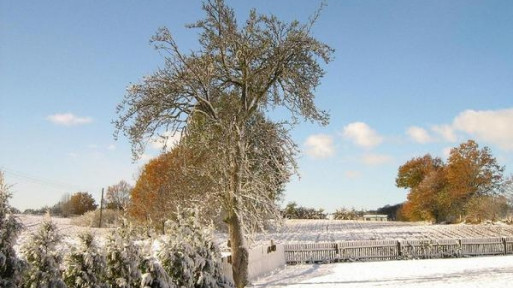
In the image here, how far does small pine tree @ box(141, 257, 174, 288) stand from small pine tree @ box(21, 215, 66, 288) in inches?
82.8

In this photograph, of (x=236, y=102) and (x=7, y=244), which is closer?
(x=7, y=244)

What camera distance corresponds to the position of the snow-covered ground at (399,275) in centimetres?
1688

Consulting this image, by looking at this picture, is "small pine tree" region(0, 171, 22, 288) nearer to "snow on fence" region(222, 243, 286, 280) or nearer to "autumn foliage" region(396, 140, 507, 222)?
"snow on fence" region(222, 243, 286, 280)

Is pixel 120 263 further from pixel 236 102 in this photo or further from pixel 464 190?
pixel 464 190

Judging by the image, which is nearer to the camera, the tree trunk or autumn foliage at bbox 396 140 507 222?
the tree trunk

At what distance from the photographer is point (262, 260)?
826 inches

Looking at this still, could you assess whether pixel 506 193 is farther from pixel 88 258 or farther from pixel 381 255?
pixel 88 258

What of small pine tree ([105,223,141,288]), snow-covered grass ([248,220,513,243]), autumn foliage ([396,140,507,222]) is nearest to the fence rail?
snow-covered grass ([248,220,513,243])

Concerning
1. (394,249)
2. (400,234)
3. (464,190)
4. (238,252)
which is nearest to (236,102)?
(238,252)

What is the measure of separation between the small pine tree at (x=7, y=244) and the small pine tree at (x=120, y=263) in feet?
7.30

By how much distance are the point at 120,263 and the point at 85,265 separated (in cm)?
85

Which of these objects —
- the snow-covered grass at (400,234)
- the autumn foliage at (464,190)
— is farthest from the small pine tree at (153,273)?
the autumn foliage at (464,190)

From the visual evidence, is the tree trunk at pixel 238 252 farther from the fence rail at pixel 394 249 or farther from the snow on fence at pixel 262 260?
the fence rail at pixel 394 249

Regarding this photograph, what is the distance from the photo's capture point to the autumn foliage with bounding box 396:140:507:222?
56562 millimetres
